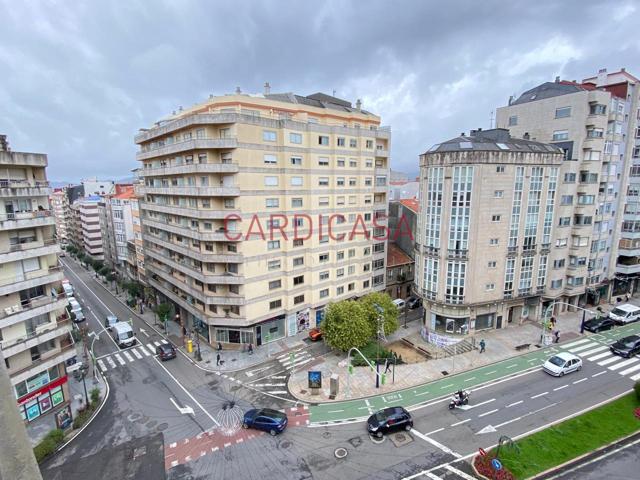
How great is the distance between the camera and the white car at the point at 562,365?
33862mm

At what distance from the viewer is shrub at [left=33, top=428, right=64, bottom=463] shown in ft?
80.2

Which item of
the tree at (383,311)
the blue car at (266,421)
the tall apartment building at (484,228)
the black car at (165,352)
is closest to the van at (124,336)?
the black car at (165,352)

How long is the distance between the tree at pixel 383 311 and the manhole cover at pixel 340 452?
634 inches

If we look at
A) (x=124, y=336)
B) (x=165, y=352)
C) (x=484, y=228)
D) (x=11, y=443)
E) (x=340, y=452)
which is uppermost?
(x=484, y=228)

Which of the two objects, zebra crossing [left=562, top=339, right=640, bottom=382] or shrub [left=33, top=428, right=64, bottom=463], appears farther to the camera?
zebra crossing [left=562, top=339, right=640, bottom=382]

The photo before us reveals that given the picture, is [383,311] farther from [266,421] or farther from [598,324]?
[598,324]

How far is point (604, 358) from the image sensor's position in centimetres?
3741

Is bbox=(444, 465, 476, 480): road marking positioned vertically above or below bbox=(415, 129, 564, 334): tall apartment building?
below

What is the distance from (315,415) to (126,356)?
84.7 feet

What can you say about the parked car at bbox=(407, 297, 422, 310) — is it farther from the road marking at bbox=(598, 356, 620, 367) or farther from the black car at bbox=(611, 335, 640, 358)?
the black car at bbox=(611, 335, 640, 358)

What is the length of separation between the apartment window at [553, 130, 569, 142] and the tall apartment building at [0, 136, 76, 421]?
58.3 m

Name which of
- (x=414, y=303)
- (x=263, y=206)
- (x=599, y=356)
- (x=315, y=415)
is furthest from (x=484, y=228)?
(x=315, y=415)

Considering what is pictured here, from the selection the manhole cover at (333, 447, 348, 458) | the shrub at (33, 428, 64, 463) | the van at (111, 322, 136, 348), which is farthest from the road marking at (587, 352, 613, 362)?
the van at (111, 322, 136, 348)

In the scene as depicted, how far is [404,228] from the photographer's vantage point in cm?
6378
